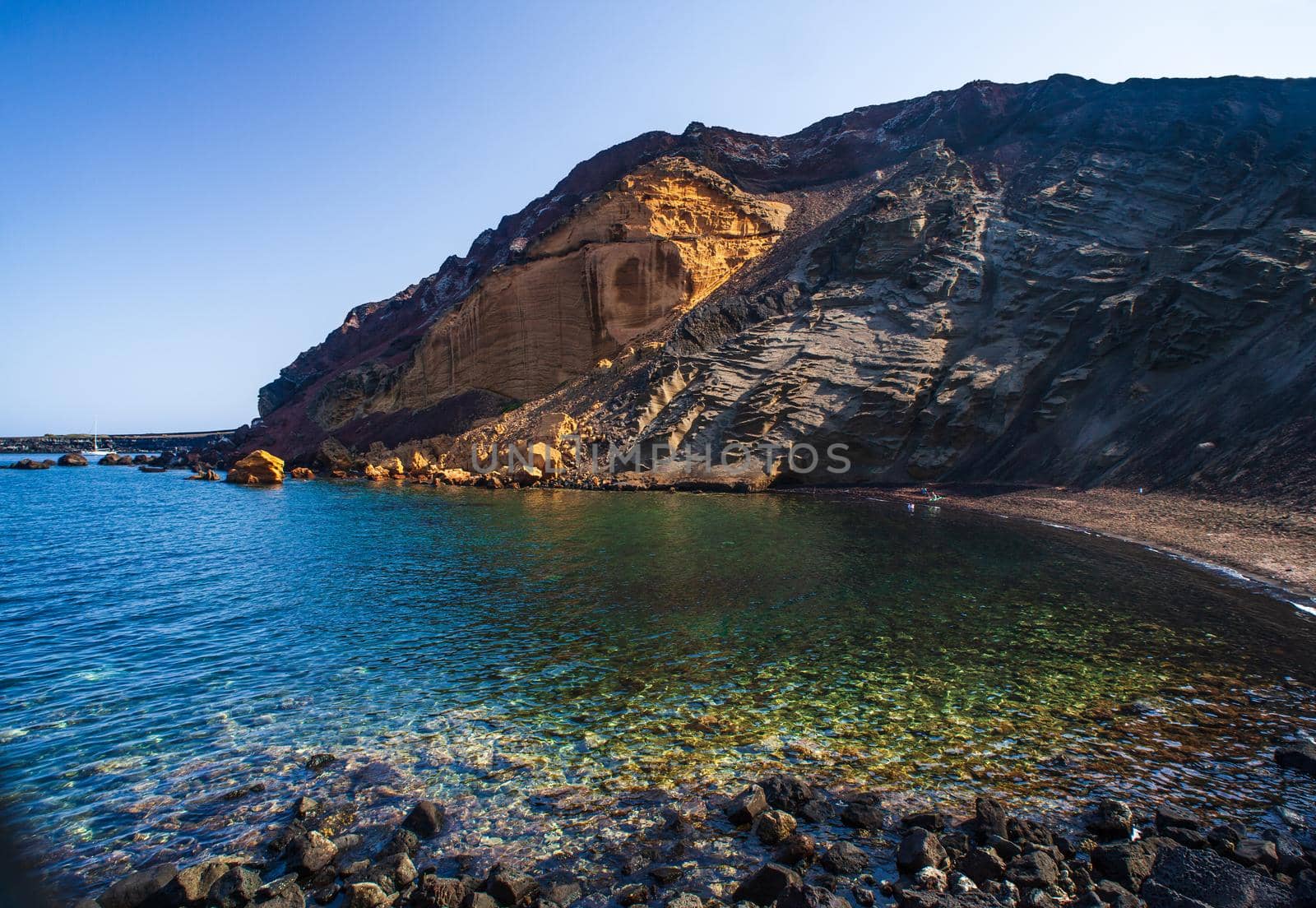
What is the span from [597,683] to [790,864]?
4283mm

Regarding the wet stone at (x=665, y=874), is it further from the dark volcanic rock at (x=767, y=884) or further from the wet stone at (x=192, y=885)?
the wet stone at (x=192, y=885)

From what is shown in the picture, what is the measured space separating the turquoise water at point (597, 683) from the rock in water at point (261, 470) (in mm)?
27098

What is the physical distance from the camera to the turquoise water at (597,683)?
680 cm

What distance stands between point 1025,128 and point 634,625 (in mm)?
50035

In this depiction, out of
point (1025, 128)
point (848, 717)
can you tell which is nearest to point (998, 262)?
point (1025, 128)

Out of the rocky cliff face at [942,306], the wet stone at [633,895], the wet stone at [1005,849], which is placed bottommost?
the wet stone at [633,895]

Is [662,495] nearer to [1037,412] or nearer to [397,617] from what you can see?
[1037,412]

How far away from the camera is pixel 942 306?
37.1m

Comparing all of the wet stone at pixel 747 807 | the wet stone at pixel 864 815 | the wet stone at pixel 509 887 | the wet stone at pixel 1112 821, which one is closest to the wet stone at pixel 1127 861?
the wet stone at pixel 1112 821

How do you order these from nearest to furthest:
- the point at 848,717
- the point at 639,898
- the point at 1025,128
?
1. the point at 639,898
2. the point at 848,717
3. the point at 1025,128

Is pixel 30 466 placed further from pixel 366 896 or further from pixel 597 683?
A: pixel 366 896

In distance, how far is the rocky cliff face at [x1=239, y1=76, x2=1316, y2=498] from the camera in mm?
27453

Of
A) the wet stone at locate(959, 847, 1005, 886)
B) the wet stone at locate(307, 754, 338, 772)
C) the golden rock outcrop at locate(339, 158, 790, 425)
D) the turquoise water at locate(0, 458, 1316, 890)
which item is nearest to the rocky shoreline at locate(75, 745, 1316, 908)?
the wet stone at locate(959, 847, 1005, 886)

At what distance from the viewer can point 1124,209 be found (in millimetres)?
36125
